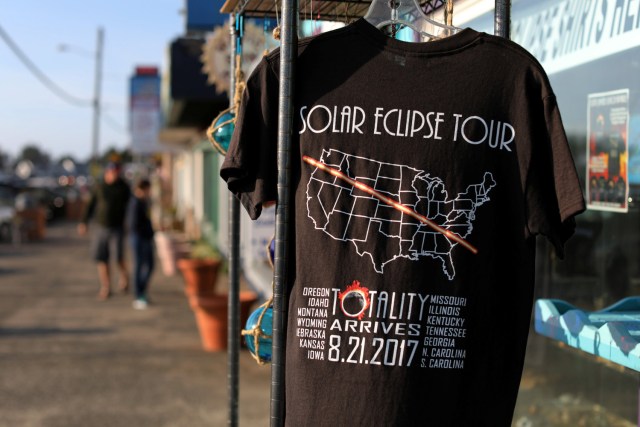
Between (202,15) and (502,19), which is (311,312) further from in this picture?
(202,15)

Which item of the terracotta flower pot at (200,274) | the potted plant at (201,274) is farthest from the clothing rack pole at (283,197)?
the terracotta flower pot at (200,274)

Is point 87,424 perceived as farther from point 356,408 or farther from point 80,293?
point 80,293

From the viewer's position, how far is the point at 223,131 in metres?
2.93

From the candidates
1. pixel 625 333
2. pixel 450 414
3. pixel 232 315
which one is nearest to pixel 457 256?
pixel 450 414

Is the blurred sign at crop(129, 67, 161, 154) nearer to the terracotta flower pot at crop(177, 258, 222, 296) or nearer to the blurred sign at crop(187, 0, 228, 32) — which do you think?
the terracotta flower pot at crop(177, 258, 222, 296)

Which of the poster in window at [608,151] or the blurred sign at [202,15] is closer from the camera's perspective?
the poster in window at [608,151]

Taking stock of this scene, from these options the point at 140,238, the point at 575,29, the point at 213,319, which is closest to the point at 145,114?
the point at 140,238

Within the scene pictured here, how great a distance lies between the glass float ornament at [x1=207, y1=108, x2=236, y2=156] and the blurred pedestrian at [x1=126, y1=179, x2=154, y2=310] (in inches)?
291

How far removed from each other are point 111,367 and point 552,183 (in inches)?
217

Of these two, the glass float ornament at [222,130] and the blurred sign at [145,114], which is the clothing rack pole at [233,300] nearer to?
the glass float ornament at [222,130]

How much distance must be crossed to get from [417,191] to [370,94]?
29 cm

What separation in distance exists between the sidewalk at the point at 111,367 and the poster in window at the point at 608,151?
9.71ft

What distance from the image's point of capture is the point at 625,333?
92.7 inches

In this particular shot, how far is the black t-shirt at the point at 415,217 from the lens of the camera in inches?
83.7
